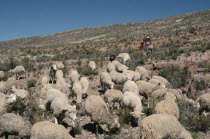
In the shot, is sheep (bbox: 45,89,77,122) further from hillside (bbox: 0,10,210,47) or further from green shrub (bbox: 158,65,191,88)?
hillside (bbox: 0,10,210,47)

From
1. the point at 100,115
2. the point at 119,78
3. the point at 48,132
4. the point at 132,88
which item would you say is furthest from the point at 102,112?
the point at 119,78

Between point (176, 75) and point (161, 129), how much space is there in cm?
1209

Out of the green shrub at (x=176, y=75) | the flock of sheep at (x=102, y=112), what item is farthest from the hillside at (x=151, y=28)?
the flock of sheep at (x=102, y=112)

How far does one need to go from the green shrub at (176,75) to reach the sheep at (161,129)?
10.1 metres

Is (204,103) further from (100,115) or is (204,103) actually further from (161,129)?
(100,115)

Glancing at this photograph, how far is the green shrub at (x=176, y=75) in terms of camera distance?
1588cm

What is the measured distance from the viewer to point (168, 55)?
23.8m

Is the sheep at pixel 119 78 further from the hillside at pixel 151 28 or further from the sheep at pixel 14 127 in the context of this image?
the hillside at pixel 151 28

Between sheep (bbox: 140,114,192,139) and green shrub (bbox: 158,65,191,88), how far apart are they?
Result: 1013 centimetres

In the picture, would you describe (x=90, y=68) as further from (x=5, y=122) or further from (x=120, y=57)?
(x=5, y=122)

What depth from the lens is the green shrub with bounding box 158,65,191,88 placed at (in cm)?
1588

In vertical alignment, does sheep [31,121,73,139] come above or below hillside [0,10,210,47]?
below

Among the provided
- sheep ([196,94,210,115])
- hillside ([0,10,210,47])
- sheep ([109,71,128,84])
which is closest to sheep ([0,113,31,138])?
sheep ([196,94,210,115])

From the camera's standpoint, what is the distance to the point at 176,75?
1692 centimetres
